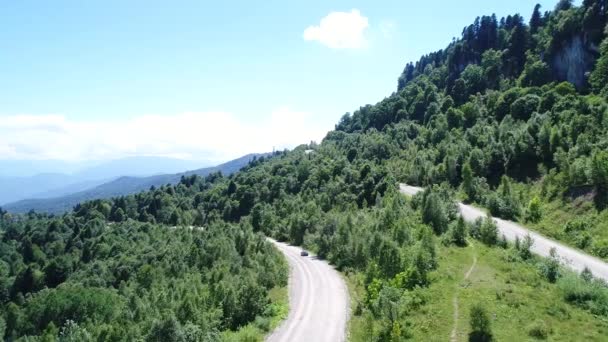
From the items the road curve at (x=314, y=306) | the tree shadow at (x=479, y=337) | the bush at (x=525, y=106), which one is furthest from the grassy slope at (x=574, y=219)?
the bush at (x=525, y=106)

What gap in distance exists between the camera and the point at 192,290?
6266 cm

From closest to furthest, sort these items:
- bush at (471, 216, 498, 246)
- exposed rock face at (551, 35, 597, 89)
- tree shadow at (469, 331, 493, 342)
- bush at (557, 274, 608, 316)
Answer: tree shadow at (469, 331, 493, 342) → bush at (557, 274, 608, 316) → bush at (471, 216, 498, 246) → exposed rock face at (551, 35, 597, 89)

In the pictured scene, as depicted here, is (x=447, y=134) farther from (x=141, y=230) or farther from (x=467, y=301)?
(x=141, y=230)

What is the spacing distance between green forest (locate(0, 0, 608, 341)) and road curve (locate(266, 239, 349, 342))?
218 cm

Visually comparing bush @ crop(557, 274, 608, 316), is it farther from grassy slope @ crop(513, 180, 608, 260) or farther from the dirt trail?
grassy slope @ crop(513, 180, 608, 260)

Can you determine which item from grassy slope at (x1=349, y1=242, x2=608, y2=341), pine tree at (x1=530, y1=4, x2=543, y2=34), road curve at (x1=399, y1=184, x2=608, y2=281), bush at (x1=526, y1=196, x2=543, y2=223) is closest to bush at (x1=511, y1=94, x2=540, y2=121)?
bush at (x1=526, y1=196, x2=543, y2=223)

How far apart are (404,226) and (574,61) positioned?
3557 inches

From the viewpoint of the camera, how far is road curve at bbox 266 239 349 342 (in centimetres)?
4809

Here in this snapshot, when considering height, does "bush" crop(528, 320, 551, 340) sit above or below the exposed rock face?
below

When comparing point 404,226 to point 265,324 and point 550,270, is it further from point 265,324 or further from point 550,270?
point 265,324

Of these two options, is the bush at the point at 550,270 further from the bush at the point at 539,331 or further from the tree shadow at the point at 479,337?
the tree shadow at the point at 479,337

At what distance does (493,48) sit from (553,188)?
108 meters

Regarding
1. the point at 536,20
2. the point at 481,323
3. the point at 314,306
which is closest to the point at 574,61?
the point at 536,20

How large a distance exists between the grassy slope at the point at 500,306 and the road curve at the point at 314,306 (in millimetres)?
2623
